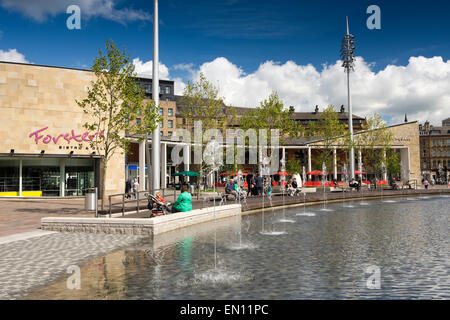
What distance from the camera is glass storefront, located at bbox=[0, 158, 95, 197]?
3034 cm

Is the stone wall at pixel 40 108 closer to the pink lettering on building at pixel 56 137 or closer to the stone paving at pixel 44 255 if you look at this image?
the pink lettering on building at pixel 56 137

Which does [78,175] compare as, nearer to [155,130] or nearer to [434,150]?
[155,130]

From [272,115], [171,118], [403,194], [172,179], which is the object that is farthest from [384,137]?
[171,118]

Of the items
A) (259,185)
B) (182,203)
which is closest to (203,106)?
(259,185)

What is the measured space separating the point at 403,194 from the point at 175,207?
28183mm

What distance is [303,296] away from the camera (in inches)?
208

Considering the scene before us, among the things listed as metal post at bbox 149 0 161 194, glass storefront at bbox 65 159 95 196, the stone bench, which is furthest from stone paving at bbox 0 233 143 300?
glass storefront at bbox 65 159 95 196

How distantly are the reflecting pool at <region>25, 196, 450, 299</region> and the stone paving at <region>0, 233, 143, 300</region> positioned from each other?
38 cm

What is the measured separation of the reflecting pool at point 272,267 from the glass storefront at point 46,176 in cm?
2418

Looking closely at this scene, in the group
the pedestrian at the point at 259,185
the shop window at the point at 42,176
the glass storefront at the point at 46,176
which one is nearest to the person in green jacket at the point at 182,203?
the pedestrian at the point at 259,185

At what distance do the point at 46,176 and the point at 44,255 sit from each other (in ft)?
84.7

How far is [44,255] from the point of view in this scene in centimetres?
841

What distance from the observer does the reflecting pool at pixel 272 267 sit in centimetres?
550
